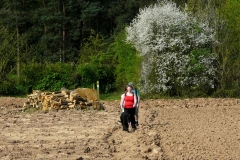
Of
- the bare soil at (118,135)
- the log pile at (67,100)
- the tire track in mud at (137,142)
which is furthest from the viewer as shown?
the log pile at (67,100)

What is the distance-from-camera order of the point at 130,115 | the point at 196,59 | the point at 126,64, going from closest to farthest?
1. the point at 130,115
2. the point at 196,59
3. the point at 126,64

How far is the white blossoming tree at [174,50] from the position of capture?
3256 cm

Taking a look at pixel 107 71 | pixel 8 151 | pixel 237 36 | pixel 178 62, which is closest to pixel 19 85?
pixel 107 71

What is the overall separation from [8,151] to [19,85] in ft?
92.3

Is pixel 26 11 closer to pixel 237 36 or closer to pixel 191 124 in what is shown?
pixel 237 36

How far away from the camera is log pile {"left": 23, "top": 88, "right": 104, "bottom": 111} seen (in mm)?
26094

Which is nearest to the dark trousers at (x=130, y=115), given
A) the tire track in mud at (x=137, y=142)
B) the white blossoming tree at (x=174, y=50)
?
the tire track in mud at (x=137, y=142)

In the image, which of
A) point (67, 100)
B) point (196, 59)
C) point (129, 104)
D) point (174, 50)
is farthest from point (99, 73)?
point (129, 104)

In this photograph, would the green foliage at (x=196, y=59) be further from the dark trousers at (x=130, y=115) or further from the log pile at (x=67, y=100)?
the dark trousers at (x=130, y=115)

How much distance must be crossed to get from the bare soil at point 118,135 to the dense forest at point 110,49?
7.74m

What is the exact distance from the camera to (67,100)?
26547 millimetres

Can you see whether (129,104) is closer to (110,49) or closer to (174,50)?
(174,50)

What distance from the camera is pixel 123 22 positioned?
195 ft

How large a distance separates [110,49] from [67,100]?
21.1m
